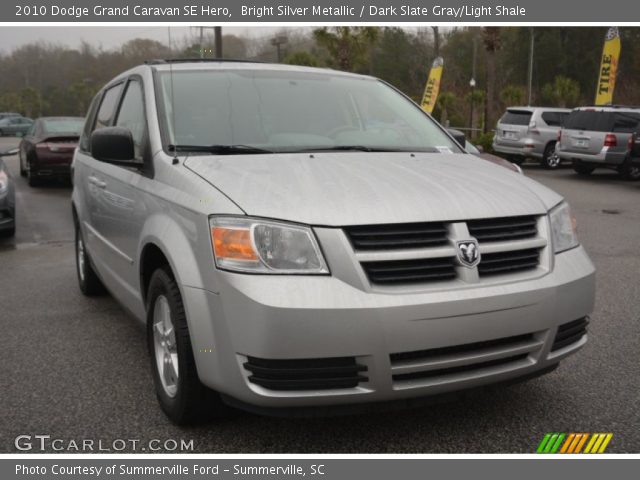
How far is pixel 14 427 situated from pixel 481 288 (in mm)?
2240

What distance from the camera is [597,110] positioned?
15.9m

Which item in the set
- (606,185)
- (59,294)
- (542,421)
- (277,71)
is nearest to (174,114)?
(277,71)

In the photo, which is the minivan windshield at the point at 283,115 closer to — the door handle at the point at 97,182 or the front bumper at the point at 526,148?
the door handle at the point at 97,182

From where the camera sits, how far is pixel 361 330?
8.35 feet

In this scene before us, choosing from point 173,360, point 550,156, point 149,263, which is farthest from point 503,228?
point 550,156

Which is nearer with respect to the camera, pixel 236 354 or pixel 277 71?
pixel 236 354

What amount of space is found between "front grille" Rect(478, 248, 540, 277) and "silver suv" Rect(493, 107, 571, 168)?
16.8 meters

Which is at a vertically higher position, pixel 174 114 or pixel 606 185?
pixel 174 114

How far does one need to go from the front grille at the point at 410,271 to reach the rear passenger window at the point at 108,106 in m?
2.85

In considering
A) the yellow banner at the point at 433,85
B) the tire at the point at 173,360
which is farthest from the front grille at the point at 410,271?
the yellow banner at the point at 433,85

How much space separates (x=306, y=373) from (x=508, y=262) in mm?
985

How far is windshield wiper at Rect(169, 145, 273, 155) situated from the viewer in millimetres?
3455
